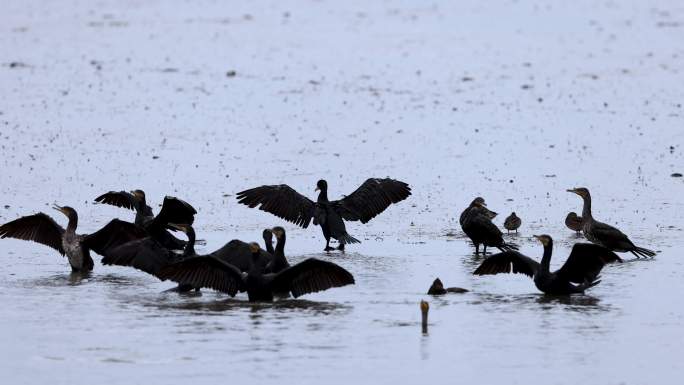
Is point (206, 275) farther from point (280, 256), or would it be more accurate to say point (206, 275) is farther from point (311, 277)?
point (311, 277)

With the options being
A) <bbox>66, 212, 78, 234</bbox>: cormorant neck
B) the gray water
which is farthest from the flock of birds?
the gray water

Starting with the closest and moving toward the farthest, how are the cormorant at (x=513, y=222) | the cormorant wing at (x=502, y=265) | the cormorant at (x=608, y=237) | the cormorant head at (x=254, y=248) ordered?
1. the cormorant head at (x=254, y=248)
2. the cormorant wing at (x=502, y=265)
3. the cormorant at (x=608, y=237)
4. the cormorant at (x=513, y=222)

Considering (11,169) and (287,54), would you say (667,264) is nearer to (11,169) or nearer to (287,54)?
(11,169)

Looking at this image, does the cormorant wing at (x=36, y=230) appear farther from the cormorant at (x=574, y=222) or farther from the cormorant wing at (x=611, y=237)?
the cormorant at (x=574, y=222)

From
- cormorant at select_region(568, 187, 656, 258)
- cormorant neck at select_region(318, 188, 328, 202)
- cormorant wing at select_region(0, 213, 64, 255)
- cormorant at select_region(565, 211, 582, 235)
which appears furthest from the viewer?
cormorant at select_region(565, 211, 582, 235)

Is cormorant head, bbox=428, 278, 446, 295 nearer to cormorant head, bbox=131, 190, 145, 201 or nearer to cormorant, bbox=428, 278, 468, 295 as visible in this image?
cormorant, bbox=428, 278, 468, 295

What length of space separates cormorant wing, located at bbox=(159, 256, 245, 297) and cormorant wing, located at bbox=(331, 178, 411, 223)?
14.3ft

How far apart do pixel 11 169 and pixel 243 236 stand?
5572mm

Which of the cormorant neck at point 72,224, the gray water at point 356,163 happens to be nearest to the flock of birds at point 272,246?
the cormorant neck at point 72,224

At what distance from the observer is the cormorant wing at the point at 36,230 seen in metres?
15.8

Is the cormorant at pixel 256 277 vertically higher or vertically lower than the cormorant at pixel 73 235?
lower

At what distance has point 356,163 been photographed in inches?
887

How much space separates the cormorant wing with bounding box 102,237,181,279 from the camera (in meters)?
14.3

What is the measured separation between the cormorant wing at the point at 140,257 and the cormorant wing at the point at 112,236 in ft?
2.04
